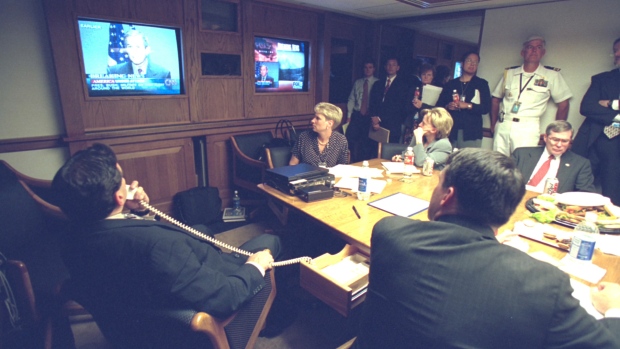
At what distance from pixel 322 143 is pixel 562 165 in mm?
1756

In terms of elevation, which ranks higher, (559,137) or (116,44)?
(116,44)

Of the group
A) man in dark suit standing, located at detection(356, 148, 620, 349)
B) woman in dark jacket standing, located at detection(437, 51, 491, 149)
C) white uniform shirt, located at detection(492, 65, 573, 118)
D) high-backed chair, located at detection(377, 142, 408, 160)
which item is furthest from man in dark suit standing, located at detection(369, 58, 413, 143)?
man in dark suit standing, located at detection(356, 148, 620, 349)

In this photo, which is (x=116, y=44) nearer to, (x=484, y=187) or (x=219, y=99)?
(x=219, y=99)

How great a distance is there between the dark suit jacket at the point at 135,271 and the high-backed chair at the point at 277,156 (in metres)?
1.88

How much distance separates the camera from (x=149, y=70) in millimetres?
3363

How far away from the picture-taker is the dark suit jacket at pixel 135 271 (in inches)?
43.1

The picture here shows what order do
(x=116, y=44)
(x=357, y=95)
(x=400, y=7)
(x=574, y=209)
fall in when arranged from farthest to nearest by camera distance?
(x=357, y=95)
(x=400, y=7)
(x=116, y=44)
(x=574, y=209)

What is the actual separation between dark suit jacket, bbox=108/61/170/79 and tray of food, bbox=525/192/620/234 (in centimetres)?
327

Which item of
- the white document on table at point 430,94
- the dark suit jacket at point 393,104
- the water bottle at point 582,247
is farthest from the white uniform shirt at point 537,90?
the water bottle at point 582,247

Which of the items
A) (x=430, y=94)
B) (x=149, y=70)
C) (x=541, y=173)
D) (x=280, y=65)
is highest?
(x=280, y=65)

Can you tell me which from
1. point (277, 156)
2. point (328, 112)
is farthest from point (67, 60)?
point (328, 112)

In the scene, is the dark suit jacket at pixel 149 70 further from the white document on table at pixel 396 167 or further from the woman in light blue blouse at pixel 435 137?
the woman in light blue blouse at pixel 435 137

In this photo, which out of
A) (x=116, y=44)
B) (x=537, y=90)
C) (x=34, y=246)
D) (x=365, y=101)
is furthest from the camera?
(x=365, y=101)

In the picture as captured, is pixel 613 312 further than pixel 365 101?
No
